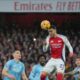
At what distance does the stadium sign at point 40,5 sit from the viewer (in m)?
22.1

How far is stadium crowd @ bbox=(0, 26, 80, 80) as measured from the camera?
19719 mm

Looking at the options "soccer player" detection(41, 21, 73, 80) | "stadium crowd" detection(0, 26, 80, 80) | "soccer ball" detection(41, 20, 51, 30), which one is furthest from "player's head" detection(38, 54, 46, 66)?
"stadium crowd" detection(0, 26, 80, 80)

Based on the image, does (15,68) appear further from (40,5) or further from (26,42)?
(40,5)

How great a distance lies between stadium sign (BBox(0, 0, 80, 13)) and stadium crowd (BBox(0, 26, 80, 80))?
48.6 inches

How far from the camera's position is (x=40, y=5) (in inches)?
868

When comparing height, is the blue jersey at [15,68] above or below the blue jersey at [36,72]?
above

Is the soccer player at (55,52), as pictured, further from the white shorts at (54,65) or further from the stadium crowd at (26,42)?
the stadium crowd at (26,42)

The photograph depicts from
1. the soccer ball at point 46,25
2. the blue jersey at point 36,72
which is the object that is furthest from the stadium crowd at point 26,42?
the soccer ball at point 46,25

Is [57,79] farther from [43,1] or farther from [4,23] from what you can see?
[4,23]

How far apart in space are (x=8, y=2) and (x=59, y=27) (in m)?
3.39

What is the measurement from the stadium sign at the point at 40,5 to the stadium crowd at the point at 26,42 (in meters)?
1.23

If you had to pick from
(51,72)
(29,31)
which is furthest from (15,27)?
(51,72)

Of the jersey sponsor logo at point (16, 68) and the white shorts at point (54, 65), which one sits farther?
the jersey sponsor logo at point (16, 68)

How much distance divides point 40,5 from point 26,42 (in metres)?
1.56
